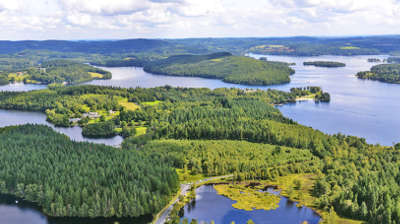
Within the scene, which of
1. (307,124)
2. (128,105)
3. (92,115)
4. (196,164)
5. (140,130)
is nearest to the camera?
(196,164)

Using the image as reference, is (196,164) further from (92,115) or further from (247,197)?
(92,115)

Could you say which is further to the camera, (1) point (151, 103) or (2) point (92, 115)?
(1) point (151, 103)

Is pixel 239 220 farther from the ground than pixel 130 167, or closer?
closer

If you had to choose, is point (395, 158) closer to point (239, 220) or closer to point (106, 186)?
point (239, 220)

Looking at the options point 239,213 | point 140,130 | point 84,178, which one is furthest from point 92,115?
point 239,213

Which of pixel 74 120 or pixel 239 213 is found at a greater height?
pixel 74 120

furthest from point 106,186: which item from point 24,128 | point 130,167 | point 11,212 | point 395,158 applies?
point 395,158
